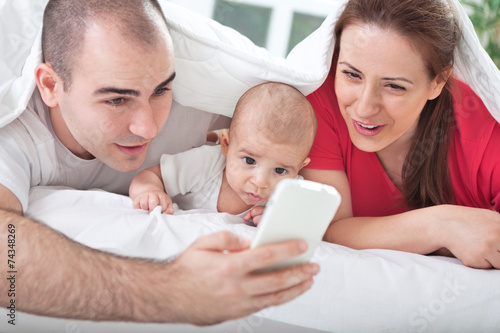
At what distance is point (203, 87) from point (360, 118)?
1.50ft

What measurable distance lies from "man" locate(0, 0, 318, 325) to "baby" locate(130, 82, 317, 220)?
0.12 meters

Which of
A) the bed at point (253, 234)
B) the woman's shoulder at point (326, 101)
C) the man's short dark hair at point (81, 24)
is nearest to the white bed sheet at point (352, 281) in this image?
the bed at point (253, 234)

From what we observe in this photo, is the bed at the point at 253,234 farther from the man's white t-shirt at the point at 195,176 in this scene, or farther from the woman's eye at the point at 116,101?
the woman's eye at the point at 116,101

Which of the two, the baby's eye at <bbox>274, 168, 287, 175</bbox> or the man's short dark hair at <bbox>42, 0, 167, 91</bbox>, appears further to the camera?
the baby's eye at <bbox>274, 168, 287, 175</bbox>

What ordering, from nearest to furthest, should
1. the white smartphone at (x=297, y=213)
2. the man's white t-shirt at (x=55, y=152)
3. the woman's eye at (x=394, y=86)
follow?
1. the white smartphone at (x=297, y=213)
2. the man's white t-shirt at (x=55, y=152)
3. the woman's eye at (x=394, y=86)

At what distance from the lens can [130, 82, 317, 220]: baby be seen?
140cm

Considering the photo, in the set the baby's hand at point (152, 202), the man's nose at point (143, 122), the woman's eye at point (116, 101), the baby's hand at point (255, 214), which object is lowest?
the baby's hand at point (255, 214)

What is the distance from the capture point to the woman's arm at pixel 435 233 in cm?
128

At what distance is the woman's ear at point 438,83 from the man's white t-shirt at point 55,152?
2.13 ft

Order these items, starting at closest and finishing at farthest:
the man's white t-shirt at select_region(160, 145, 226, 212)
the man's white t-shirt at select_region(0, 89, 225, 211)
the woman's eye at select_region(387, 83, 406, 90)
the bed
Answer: the bed, the man's white t-shirt at select_region(0, 89, 225, 211), the woman's eye at select_region(387, 83, 406, 90), the man's white t-shirt at select_region(160, 145, 226, 212)

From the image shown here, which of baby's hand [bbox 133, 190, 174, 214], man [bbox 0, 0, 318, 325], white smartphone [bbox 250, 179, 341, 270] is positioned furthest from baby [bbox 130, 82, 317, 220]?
white smartphone [bbox 250, 179, 341, 270]

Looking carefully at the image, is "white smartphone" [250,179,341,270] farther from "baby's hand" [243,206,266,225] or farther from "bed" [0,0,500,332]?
"baby's hand" [243,206,266,225]

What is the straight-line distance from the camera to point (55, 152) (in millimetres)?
1410

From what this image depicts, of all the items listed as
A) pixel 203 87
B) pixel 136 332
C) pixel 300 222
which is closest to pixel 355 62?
pixel 203 87
